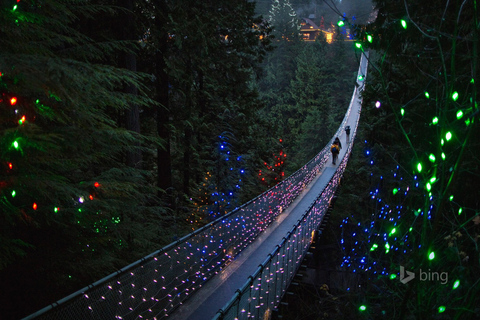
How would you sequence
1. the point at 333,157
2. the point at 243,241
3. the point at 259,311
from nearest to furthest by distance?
the point at 259,311, the point at 243,241, the point at 333,157

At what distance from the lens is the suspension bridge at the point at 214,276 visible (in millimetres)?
4270

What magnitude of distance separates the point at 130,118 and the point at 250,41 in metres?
7.52

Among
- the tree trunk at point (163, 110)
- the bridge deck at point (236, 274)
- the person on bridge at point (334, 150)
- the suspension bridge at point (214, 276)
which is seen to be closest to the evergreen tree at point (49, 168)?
the suspension bridge at point (214, 276)

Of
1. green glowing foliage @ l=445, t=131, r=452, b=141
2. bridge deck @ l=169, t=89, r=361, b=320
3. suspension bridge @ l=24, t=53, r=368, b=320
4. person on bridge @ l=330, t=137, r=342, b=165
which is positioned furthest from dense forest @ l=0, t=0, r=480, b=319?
person on bridge @ l=330, t=137, r=342, b=165

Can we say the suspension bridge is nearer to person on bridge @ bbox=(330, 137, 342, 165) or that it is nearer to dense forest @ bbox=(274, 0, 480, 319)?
dense forest @ bbox=(274, 0, 480, 319)

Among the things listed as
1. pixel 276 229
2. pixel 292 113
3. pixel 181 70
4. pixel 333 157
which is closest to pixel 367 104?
pixel 333 157

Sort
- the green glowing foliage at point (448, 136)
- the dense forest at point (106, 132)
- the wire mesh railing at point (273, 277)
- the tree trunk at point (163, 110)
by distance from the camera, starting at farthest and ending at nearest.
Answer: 1. the tree trunk at point (163, 110)
2. the wire mesh railing at point (273, 277)
3. the dense forest at point (106, 132)
4. the green glowing foliage at point (448, 136)

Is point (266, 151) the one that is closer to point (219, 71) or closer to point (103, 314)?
point (219, 71)

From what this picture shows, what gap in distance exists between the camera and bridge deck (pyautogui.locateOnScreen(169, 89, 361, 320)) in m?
5.45

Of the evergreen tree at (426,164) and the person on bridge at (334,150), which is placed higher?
the person on bridge at (334,150)

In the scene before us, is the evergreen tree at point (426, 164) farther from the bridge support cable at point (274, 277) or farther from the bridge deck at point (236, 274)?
the bridge deck at point (236, 274)

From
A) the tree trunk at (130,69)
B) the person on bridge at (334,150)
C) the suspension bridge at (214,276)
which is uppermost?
the person on bridge at (334,150)

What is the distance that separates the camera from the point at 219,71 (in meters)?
13.0

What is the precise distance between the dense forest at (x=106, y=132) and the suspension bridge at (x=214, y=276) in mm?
410
